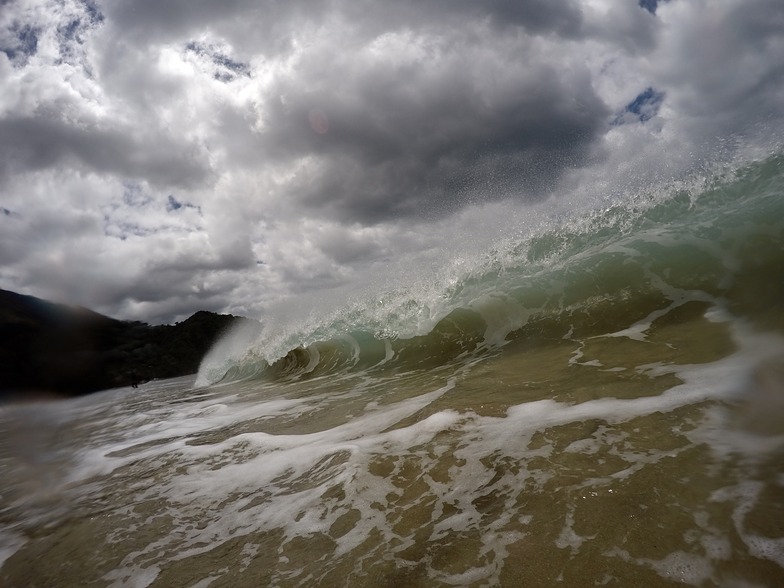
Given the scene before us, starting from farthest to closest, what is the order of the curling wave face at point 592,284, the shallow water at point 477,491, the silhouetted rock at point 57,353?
the silhouetted rock at point 57,353 → the curling wave face at point 592,284 → the shallow water at point 477,491

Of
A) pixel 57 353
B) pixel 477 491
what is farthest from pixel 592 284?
pixel 57 353

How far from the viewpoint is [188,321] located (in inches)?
3450

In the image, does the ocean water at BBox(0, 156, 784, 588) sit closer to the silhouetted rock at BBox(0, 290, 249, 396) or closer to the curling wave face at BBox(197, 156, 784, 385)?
the curling wave face at BBox(197, 156, 784, 385)

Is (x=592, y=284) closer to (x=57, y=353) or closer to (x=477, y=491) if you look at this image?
(x=477, y=491)

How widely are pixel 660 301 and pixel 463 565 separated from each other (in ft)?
21.6

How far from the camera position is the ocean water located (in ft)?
6.35

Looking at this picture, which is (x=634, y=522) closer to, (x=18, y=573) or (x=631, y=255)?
(x=18, y=573)

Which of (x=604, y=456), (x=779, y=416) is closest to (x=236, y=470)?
(x=604, y=456)

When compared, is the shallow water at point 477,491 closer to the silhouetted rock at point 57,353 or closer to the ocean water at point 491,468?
the ocean water at point 491,468

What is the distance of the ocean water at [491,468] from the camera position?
193 cm

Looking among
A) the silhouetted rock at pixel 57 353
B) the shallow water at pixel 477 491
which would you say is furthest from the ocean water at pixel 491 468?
the silhouetted rock at pixel 57 353

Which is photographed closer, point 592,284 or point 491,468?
point 491,468

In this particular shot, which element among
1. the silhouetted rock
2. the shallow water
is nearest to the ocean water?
the shallow water

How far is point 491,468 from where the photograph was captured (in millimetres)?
2854
